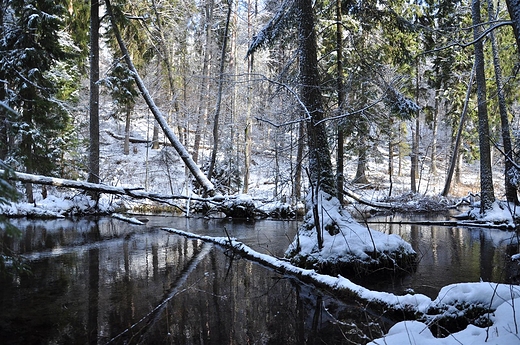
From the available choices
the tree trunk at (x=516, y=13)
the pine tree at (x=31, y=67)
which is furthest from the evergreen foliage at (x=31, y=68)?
the tree trunk at (x=516, y=13)

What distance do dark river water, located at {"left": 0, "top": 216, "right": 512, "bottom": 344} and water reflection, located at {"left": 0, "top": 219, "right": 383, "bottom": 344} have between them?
0.04ft

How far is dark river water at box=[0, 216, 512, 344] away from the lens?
402 centimetres

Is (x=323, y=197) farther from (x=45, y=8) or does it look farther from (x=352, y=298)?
(x=45, y=8)

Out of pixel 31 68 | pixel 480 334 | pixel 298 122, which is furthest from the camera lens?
pixel 31 68

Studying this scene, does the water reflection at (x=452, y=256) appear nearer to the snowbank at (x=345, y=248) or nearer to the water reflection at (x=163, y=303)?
the snowbank at (x=345, y=248)

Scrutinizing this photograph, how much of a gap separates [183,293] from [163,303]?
0.48 m

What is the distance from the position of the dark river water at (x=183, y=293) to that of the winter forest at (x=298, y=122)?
30cm

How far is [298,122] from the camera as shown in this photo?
392 inches

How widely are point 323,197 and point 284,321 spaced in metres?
3.61

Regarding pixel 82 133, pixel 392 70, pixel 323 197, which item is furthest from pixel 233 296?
pixel 82 133

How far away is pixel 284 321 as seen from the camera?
443 centimetres

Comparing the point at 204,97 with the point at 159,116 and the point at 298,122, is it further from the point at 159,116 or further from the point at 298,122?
the point at 298,122

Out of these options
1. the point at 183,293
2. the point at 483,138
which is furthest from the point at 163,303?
the point at 483,138

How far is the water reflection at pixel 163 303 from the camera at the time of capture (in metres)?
3.97
